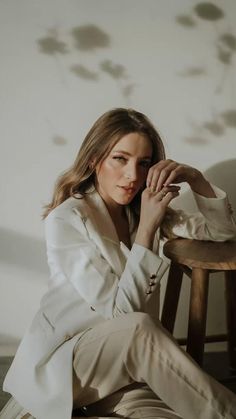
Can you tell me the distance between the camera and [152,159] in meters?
1.34

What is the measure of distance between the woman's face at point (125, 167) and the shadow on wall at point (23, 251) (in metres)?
0.52

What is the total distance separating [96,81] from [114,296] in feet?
2.74

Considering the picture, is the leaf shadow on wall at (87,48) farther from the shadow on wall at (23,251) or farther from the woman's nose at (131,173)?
the shadow on wall at (23,251)

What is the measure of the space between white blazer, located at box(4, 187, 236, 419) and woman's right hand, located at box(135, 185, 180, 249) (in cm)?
4

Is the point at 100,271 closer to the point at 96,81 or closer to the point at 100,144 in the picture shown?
the point at 100,144

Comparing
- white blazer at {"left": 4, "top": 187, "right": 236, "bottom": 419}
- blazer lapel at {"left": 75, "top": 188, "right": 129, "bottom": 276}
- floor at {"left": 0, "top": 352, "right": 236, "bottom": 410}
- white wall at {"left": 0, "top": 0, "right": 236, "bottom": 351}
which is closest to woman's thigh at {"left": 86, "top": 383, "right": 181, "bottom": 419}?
white blazer at {"left": 4, "top": 187, "right": 236, "bottom": 419}

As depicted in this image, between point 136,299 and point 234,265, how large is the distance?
286 millimetres

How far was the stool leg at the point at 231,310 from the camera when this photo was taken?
1448 mm

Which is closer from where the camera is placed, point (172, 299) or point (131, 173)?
point (131, 173)

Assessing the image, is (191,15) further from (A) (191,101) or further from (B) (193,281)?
(B) (193,281)

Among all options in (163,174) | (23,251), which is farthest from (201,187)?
(23,251)

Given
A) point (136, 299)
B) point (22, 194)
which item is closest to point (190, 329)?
point (136, 299)

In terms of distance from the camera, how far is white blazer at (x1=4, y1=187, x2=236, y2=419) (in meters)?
1.04

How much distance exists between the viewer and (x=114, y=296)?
1.06 meters
